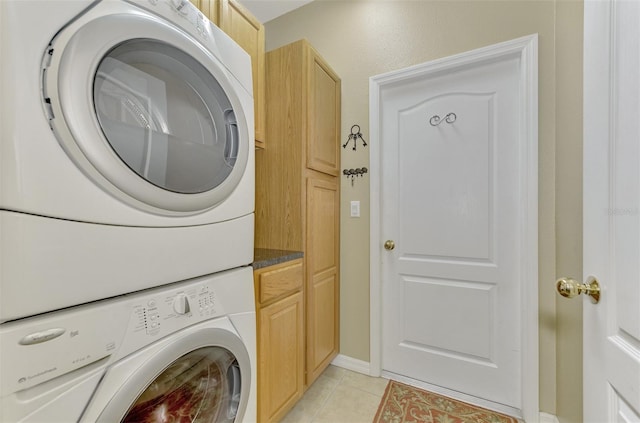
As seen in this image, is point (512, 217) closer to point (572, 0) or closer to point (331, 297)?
point (572, 0)

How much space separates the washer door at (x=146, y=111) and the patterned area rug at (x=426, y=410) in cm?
151

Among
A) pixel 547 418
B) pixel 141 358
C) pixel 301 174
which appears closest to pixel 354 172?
pixel 301 174

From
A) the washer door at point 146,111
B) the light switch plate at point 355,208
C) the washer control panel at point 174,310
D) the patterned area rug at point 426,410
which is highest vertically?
the washer door at point 146,111

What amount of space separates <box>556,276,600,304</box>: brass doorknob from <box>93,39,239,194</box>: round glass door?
0.99m

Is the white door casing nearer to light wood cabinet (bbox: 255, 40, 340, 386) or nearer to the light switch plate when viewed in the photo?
light wood cabinet (bbox: 255, 40, 340, 386)

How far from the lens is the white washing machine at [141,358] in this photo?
0.47 m

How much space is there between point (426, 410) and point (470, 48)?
6.95 ft

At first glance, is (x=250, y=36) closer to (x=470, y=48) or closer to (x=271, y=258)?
(x=271, y=258)

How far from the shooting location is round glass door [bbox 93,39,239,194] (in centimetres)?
62

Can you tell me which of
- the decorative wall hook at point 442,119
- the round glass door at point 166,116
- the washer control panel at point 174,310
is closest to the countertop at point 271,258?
the washer control panel at point 174,310

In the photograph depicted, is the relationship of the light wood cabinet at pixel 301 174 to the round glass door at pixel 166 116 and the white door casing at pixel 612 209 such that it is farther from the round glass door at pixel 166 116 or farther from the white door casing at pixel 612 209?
the white door casing at pixel 612 209

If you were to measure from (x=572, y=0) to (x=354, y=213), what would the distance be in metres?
1.49

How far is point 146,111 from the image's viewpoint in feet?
2.31

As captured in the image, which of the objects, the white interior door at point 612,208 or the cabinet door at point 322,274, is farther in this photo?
the cabinet door at point 322,274
